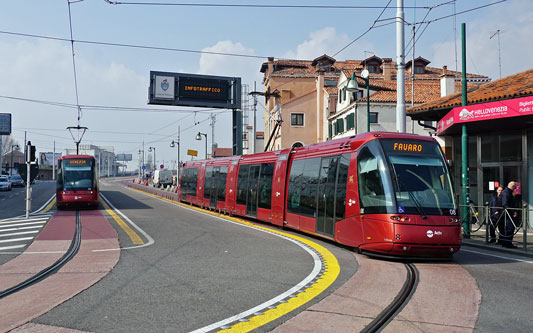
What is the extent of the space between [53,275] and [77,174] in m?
19.1

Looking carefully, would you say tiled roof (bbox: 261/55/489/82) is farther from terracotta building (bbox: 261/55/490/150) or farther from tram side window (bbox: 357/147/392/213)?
tram side window (bbox: 357/147/392/213)

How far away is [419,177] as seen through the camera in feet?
33.9

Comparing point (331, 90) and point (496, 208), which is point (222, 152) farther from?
point (496, 208)

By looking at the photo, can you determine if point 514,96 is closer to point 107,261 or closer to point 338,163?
point 338,163

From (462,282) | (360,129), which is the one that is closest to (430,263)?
(462,282)

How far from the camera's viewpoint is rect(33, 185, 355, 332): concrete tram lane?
567 cm

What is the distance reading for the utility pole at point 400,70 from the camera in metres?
16.8

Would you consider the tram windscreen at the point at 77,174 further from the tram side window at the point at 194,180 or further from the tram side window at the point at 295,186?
the tram side window at the point at 295,186

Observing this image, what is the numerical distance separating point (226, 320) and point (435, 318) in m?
2.47

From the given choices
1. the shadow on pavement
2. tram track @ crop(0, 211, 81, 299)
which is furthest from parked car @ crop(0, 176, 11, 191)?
tram track @ crop(0, 211, 81, 299)

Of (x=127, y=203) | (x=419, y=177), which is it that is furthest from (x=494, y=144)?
(x=127, y=203)

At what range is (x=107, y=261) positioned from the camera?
9961 millimetres

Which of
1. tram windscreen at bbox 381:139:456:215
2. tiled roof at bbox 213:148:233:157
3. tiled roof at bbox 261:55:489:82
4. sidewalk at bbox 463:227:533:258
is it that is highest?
tiled roof at bbox 261:55:489:82

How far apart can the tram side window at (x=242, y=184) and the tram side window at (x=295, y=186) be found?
5.09 metres
